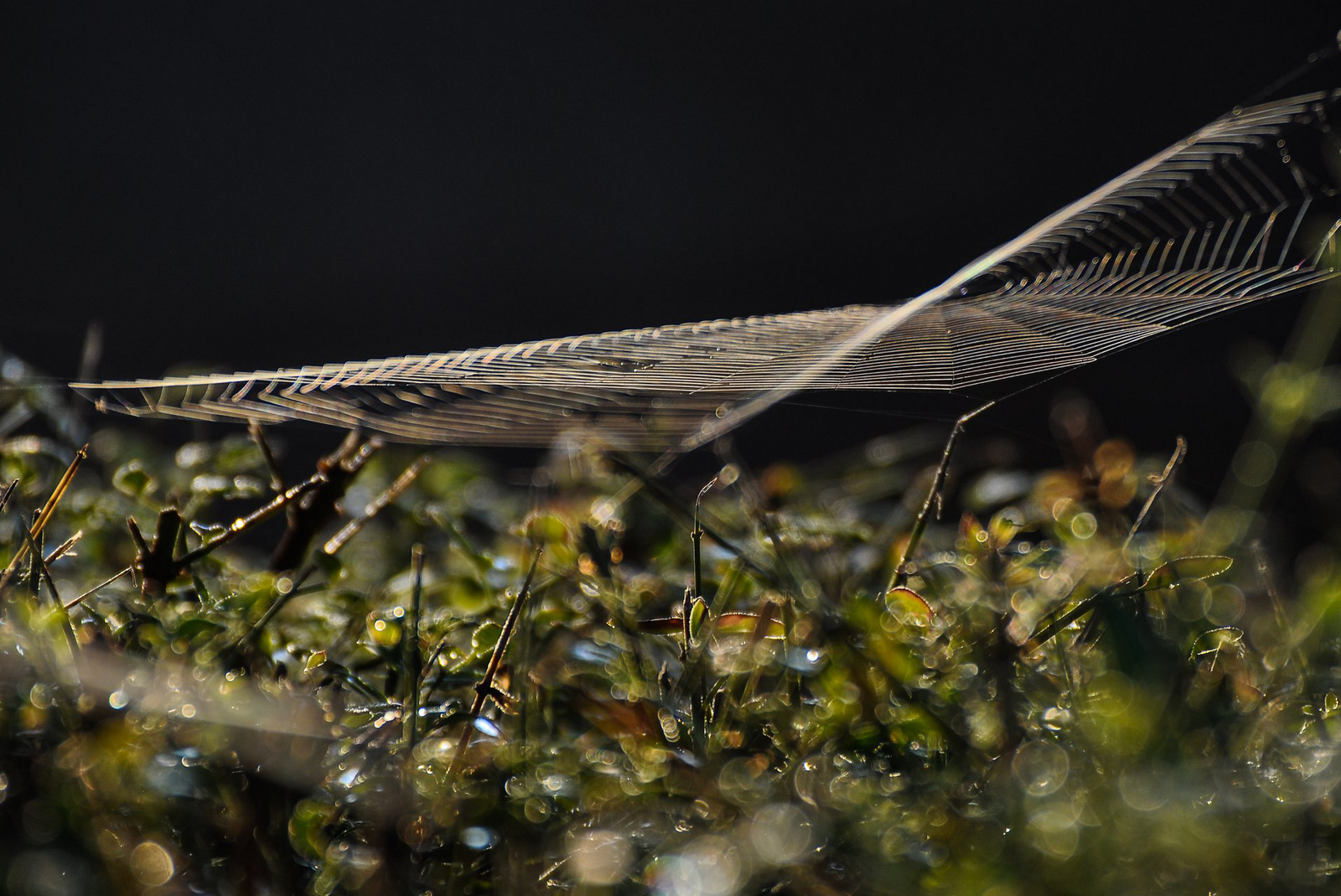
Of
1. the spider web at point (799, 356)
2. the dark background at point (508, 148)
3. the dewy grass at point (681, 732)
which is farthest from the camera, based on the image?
the dark background at point (508, 148)

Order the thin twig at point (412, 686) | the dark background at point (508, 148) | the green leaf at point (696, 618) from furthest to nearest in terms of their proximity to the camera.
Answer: the dark background at point (508, 148), the green leaf at point (696, 618), the thin twig at point (412, 686)

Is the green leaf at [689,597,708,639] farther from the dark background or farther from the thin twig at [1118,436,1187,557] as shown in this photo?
the dark background

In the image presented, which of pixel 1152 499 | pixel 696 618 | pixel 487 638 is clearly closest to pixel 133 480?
pixel 487 638

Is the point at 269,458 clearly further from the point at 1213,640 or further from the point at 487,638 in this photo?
the point at 1213,640

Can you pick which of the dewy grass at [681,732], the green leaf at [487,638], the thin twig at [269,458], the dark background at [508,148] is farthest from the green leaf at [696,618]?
the dark background at [508,148]

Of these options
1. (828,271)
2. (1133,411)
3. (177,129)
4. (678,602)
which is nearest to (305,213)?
(177,129)

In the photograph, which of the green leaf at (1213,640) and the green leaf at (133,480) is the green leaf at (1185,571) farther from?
the green leaf at (133,480)

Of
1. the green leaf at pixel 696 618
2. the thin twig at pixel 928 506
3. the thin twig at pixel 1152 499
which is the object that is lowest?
the green leaf at pixel 696 618

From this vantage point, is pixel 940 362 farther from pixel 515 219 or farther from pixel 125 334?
pixel 125 334
